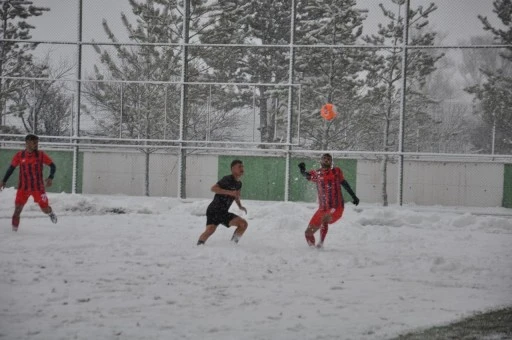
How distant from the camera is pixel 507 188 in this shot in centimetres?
1964

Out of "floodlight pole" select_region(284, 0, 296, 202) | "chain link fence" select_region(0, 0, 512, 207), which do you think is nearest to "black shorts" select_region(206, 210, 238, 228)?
"chain link fence" select_region(0, 0, 512, 207)

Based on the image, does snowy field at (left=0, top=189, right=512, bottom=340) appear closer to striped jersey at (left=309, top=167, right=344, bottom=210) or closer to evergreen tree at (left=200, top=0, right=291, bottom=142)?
striped jersey at (left=309, top=167, right=344, bottom=210)

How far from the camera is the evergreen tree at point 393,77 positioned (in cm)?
1762

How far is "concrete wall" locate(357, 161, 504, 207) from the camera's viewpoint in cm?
1894

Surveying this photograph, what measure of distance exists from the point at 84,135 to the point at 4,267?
1036cm

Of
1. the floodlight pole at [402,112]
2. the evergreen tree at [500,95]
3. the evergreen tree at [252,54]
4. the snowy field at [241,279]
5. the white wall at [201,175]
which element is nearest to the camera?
the snowy field at [241,279]

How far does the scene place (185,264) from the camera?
29.5 feet

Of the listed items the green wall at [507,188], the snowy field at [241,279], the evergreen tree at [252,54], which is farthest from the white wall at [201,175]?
the green wall at [507,188]

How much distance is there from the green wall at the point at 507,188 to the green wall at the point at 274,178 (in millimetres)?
4183

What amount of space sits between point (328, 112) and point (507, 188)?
5426 millimetres

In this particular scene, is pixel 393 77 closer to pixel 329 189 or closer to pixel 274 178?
pixel 274 178

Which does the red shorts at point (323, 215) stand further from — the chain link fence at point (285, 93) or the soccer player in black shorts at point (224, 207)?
the chain link fence at point (285, 93)

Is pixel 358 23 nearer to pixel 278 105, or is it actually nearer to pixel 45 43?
pixel 278 105

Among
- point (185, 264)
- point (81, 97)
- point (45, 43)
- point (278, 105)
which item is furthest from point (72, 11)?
point (185, 264)
